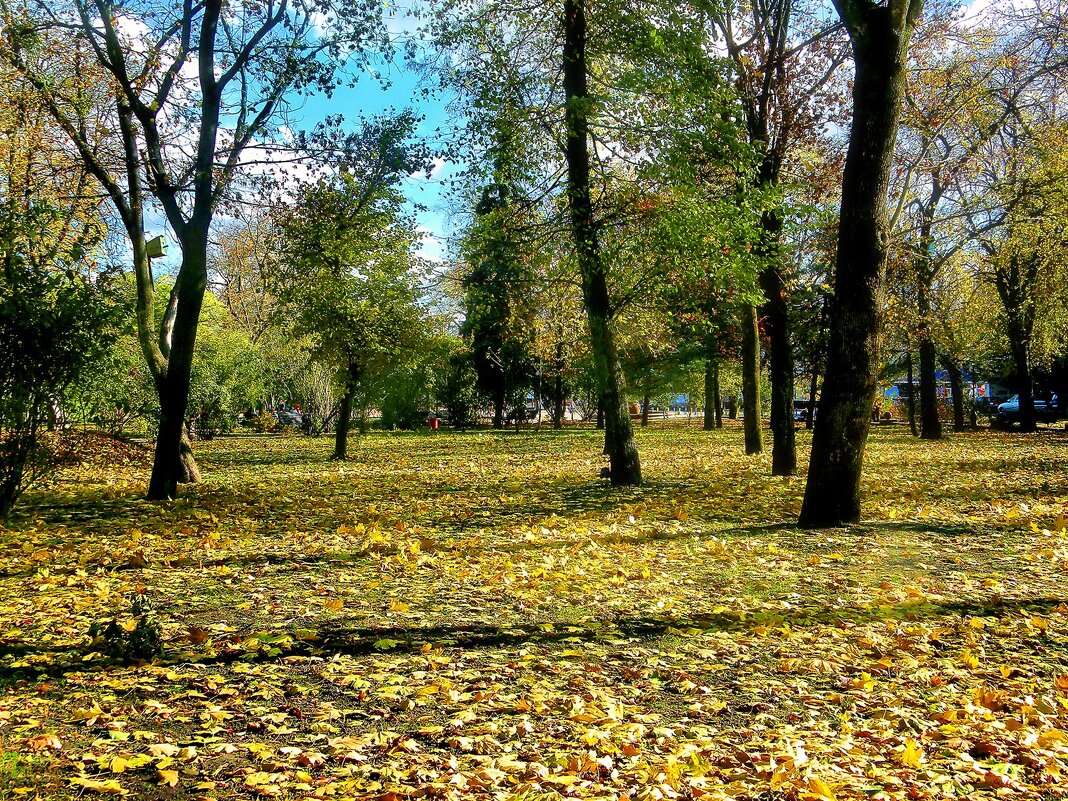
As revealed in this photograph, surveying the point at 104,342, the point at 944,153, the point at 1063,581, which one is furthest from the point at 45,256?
the point at 944,153

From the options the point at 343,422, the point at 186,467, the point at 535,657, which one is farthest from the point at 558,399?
the point at 535,657

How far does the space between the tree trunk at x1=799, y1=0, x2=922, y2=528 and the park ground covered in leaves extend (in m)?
1.04

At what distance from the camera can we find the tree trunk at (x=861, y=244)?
7.44 meters

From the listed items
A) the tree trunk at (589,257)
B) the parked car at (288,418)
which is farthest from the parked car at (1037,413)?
the parked car at (288,418)

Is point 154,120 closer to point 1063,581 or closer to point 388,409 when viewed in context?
point 1063,581

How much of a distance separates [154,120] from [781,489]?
11743mm

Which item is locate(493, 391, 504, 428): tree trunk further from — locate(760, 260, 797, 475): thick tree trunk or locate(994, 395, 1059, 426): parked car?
locate(760, 260, 797, 475): thick tree trunk

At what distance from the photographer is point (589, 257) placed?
1129 cm

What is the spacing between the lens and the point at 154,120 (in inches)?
435

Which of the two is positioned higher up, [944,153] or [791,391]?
[944,153]

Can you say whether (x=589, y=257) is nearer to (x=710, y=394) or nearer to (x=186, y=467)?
(x=186, y=467)

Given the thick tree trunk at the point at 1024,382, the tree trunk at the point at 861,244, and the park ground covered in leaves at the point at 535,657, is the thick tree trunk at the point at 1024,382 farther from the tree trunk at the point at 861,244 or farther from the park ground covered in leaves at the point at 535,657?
the tree trunk at the point at 861,244

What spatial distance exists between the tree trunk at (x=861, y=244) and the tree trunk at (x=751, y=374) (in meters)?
7.56

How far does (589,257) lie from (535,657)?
825 cm
